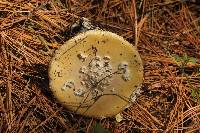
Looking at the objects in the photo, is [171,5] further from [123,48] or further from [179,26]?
[123,48]

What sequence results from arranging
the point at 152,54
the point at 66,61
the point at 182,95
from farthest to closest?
the point at 152,54
the point at 182,95
the point at 66,61

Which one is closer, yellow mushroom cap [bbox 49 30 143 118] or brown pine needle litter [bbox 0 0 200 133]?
yellow mushroom cap [bbox 49 30 143 118]

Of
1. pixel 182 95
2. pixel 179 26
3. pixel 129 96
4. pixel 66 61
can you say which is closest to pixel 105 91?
pixel 129 96

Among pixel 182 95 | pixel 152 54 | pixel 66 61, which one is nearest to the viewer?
pixel 66 61

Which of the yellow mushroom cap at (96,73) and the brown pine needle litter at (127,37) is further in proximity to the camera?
the brown pine needle litter at (127,37)
